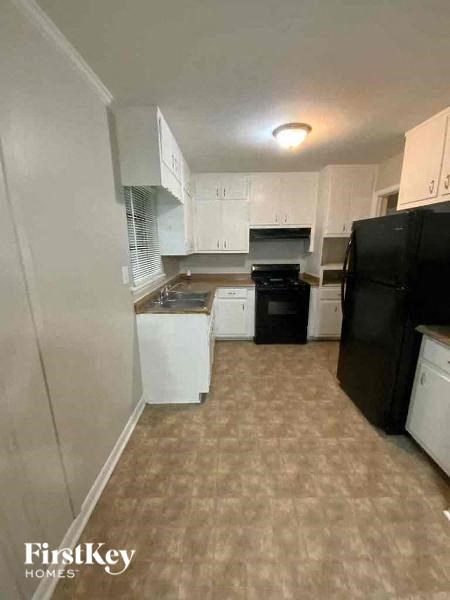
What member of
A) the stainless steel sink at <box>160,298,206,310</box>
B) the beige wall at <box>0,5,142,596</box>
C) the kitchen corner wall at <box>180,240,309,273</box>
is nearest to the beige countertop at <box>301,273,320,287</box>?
the kitchen corner wall at <box>180,240,309,273</box>

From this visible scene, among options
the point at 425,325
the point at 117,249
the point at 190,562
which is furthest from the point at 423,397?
the point at 117,249

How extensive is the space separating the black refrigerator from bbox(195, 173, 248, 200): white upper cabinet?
1.89 meters

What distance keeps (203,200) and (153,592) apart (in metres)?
3.67

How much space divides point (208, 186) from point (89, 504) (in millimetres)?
3529

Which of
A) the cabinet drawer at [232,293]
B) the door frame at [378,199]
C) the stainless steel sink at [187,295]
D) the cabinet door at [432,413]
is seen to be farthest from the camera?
the cabinet drawer at [232,293]

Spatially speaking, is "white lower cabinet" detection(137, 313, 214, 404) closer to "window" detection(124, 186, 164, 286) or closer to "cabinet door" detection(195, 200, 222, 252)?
"window" detection(124, 186, 164, 286)

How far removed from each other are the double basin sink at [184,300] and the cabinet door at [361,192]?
7.18ft

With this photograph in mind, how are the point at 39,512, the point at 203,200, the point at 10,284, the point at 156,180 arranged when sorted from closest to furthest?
the point at 10,284 < the point at 39,512 < the point at 156,180 < the point at 203,200

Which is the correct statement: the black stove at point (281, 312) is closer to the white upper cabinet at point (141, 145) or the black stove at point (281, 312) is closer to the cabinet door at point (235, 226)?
the cabinet door at point (235, 226)

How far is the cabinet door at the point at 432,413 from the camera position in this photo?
4.79 ft

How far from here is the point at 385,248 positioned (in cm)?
178

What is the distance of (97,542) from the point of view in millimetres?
1211

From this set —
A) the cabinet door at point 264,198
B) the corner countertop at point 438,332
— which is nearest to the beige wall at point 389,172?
the cabinet door at point 264,198

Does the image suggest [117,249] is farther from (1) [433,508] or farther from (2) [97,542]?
(1) [433,508]
